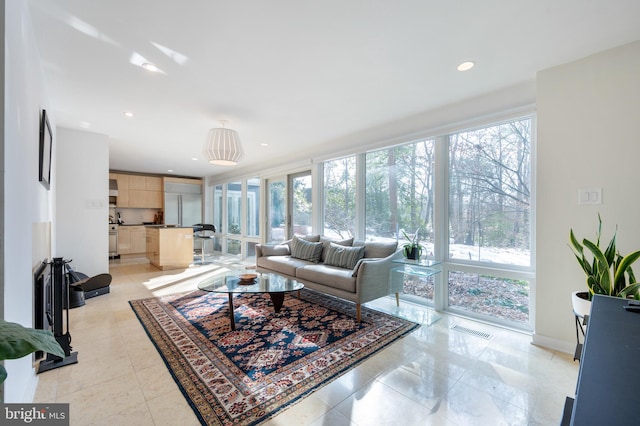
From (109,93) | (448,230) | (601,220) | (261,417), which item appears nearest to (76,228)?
(109,93)

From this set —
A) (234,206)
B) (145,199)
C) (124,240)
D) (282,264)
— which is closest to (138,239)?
(124,240)

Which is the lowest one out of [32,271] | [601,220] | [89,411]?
[89,411]

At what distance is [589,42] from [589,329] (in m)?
2.39

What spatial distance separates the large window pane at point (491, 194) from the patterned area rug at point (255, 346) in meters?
1.27

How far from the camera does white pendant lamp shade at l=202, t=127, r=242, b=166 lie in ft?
11.2

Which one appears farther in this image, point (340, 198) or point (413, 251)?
point (340, 198)

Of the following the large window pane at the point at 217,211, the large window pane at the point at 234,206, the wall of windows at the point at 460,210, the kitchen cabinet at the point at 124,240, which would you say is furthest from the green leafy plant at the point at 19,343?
the kitchen cabinet at the point at 124,240

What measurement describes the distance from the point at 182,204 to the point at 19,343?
8.90 m

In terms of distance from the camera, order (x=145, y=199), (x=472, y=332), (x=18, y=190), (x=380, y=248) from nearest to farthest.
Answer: (x=18, y=190) → (x=472, y=332) → (x=380, y=248) → (x=145, y=199)

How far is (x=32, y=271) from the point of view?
6.30ft

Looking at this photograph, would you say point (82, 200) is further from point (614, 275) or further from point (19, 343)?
point (614, 275)

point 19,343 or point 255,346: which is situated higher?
point 19,343

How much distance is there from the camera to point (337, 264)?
12.5 ft

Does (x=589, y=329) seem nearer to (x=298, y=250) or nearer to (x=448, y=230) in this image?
(x=448, y=230)
